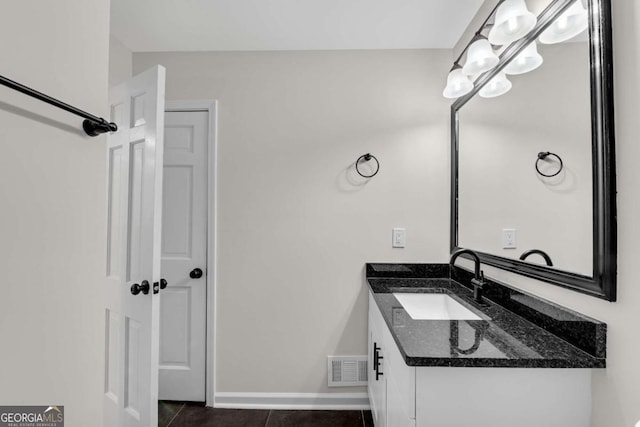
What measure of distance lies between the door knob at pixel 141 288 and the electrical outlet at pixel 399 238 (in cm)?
150

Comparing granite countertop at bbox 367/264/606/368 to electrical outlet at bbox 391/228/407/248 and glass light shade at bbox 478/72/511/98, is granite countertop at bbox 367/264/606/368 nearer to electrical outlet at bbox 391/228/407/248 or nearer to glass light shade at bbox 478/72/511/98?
electrical outlet at bbox 391/228/407/248

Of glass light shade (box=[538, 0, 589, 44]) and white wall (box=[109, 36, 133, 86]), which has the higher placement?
white wall (box=[109, 36, 133, 86])

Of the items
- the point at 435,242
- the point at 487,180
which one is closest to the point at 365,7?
the point at 487,180

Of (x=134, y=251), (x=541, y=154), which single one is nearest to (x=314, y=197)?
(x=134, y=251)

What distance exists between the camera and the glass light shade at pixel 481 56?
1487 millimetres

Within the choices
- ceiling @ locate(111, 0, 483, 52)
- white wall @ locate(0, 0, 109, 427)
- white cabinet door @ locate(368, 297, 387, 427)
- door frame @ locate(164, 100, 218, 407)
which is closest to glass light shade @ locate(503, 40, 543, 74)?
ceiling @ locate(111, 0, 483, 52)

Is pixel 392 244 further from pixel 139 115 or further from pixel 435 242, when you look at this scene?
pixel 139 115

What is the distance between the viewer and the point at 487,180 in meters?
1.67

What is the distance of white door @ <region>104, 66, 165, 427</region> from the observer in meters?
1.52

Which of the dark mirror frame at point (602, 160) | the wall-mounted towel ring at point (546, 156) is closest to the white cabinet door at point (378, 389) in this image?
the dark mirror frame at point (602, 160)

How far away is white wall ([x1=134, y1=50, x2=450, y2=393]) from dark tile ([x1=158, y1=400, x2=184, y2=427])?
1.07 feet

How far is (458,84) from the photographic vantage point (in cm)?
175

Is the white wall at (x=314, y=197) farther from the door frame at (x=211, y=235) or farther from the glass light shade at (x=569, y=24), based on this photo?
the glass light shade at (x=569, y=24)

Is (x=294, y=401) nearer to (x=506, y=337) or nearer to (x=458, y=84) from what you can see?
(x=506, y=337)
